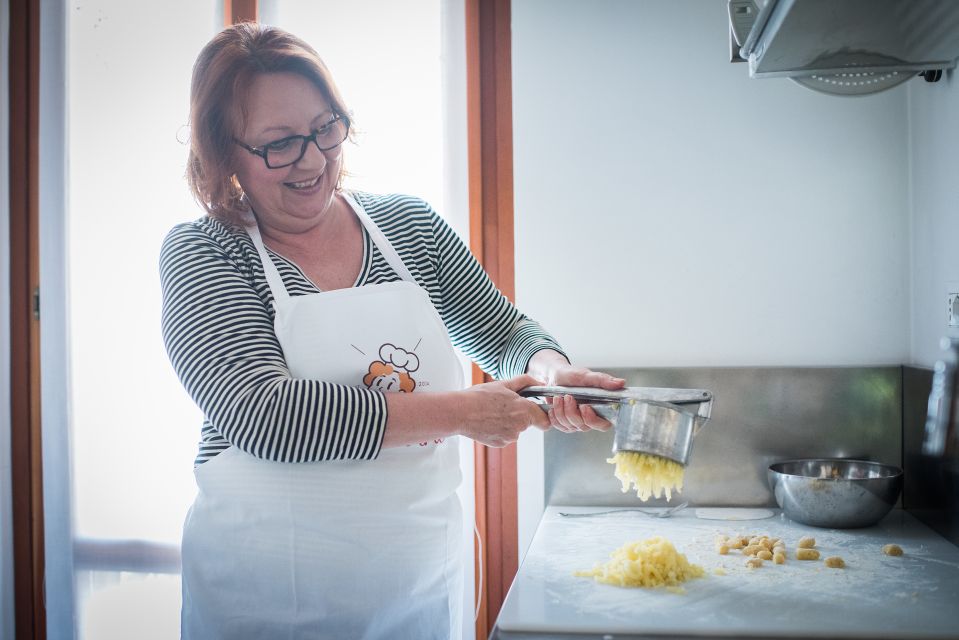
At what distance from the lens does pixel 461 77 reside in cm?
177

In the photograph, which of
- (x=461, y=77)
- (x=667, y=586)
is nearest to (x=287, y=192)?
(x=461, y=77)

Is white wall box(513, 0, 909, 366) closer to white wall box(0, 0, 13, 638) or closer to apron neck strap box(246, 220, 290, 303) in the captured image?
apron neck strap box(246, 220, 290, 303)

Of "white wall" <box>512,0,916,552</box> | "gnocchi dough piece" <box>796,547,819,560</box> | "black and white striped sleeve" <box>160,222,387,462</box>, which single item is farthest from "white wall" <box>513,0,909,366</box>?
"black and white striped sleeve" <box>160,222,387,462</box>

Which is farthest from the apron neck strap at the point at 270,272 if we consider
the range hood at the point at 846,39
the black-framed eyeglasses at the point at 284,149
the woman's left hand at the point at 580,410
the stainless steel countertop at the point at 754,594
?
the range hood at the point at 846,39

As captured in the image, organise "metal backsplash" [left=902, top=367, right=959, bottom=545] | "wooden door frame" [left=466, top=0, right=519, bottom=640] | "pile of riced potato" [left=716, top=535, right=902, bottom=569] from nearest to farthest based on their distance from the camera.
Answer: "pile of riced potato" [left=716, top=535, right=902, bottom=569], "metal backsplash" [left=902, top=367, right=959, bottom=545], "wooden door frame" [left=466, top=0, right=519, bottom=640]

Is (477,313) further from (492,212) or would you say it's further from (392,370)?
(492,212)

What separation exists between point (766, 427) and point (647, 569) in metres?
0.62

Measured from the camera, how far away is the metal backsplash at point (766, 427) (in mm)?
1593

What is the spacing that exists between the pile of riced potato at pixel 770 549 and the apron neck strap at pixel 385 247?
0.69m

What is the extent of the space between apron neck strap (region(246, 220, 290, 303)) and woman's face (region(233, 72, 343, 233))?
0.05 m

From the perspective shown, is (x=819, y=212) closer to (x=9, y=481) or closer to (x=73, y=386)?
(x=73, y=386)

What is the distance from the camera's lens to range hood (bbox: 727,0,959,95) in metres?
0.98

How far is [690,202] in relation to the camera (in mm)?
1675

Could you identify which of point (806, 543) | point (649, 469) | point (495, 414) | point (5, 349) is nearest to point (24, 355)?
point (5, 349)
